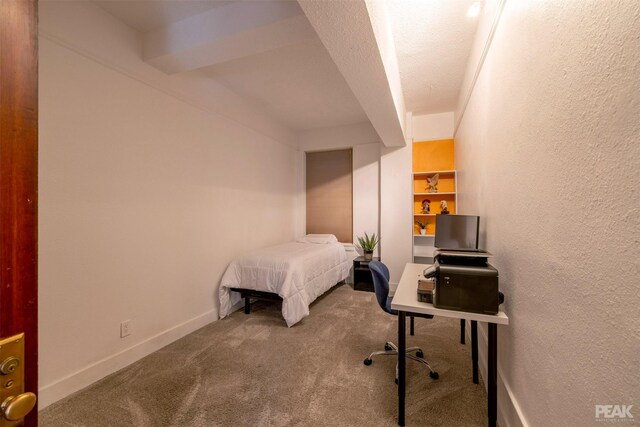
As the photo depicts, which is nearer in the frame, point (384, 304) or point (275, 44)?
point (275, 44)

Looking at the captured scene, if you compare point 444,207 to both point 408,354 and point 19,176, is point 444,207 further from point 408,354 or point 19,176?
point 19,176

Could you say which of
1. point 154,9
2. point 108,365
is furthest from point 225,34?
point 108,365

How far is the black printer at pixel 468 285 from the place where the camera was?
142 cm

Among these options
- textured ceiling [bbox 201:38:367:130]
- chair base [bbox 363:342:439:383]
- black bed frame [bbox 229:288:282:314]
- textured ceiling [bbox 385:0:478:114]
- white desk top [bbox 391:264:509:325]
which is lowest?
chair base [bbox 363:342:439:383]

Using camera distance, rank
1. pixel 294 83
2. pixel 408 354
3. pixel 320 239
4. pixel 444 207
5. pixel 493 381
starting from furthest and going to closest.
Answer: pixel 320 239, pixel 444 207, pixel 294 83, pixel 408 354, pixel 493 381

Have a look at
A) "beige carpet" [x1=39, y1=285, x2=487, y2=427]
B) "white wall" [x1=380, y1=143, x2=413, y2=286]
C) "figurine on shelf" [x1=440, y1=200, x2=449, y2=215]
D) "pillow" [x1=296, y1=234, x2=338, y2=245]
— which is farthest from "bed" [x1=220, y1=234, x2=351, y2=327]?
"figurine on shelf" [x1=440, y1=200, x2=449, y2=215]

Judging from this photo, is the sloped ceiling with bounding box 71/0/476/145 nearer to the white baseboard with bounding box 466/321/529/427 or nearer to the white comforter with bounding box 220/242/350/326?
the white comforter with bounding box 220/242/350/326

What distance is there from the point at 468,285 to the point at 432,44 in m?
2.22

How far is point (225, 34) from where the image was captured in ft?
6.47

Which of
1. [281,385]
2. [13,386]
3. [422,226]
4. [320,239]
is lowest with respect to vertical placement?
[281,385]

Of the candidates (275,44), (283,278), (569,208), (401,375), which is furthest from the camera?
(283,278)

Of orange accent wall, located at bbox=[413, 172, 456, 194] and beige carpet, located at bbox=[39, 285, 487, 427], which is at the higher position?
orange accent wall, located at bbox=[413, 172, 456, 194]

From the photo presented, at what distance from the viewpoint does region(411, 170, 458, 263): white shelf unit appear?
13.5 feet

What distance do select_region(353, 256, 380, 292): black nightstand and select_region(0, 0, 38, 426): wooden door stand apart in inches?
156
